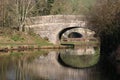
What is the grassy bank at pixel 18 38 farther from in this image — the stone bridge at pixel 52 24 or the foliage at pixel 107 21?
the foliage at pixel 107 21

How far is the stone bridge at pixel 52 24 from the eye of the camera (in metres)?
59.6

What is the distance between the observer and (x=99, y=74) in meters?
31.8

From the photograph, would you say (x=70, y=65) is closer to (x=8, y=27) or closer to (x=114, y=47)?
(x=114, y=47)

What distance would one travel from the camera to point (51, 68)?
36.5 m

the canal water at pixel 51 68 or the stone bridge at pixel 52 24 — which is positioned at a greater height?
the stone bridge at pixel 52 24

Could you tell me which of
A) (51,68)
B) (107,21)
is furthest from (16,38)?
(51,68)

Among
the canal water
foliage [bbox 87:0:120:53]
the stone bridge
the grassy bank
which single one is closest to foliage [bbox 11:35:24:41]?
the grassy bank

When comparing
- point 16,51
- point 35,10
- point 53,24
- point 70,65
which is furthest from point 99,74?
point 35,10

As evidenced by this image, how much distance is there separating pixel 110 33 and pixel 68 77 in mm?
14005

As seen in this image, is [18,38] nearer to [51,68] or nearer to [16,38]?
[16,38]

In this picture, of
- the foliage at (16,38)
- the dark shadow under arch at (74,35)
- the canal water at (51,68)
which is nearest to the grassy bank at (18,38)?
the foliage at (16,38)

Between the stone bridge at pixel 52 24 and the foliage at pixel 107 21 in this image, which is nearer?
the foliage at pixel 107 21

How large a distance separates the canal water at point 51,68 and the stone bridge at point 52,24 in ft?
40.9

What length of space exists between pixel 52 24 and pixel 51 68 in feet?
79.6
